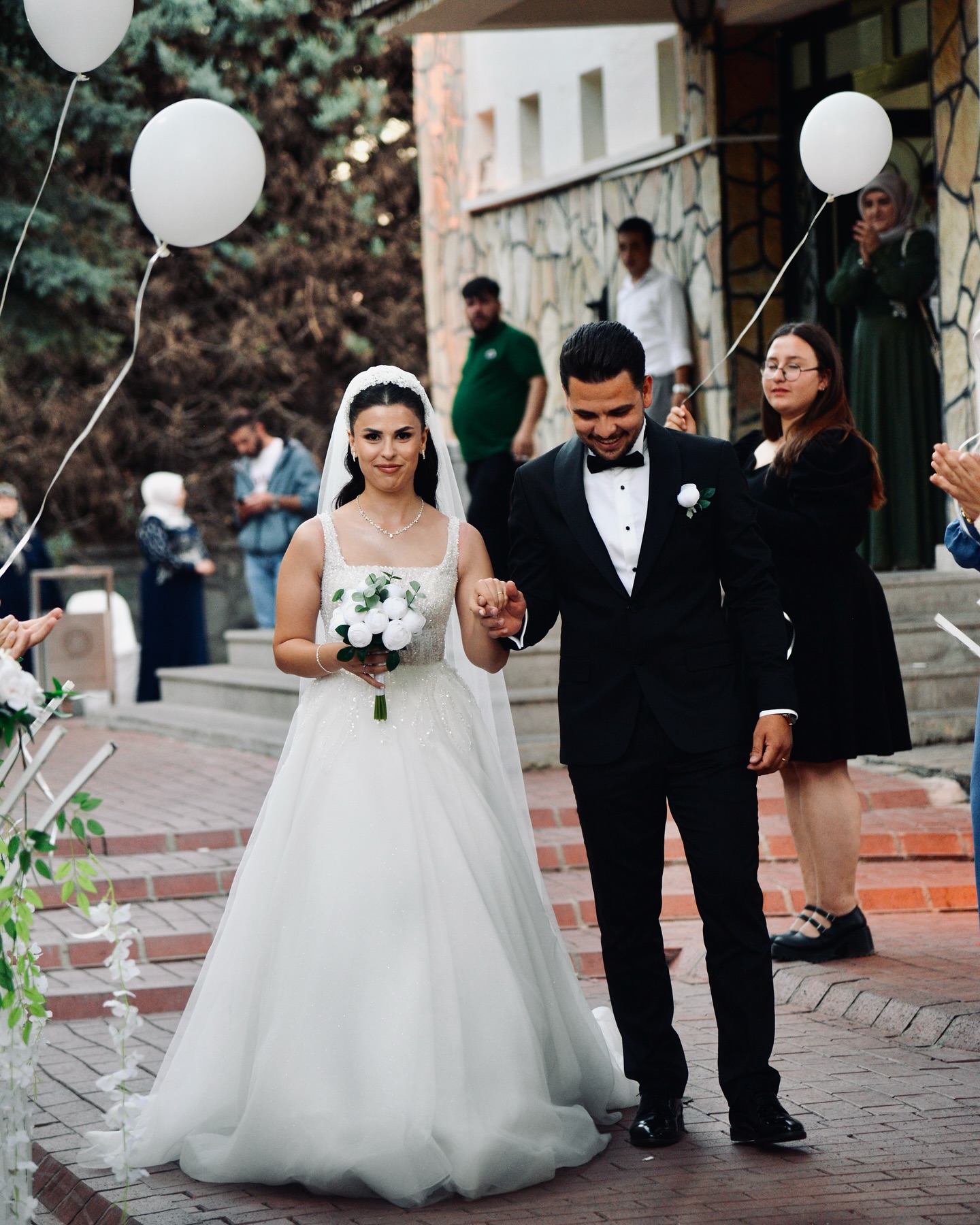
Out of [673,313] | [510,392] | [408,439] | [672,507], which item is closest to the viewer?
[672,507]

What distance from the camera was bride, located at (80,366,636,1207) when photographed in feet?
13.8

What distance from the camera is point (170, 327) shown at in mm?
25094

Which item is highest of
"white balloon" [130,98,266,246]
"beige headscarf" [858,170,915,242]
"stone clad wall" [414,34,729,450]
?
"stone clad wall" [414,34,729,450]

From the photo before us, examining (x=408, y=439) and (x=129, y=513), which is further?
(x=129, y=513)

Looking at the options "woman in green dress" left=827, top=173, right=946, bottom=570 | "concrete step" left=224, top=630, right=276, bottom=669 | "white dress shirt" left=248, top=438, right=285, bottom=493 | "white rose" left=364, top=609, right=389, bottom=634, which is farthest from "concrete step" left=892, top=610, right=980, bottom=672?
"white rose" left=364, top=609, right=389, bottom=634

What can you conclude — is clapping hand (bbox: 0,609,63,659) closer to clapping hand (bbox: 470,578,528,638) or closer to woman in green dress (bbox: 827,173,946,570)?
clapping hand (bbox: 470,578,528,638)

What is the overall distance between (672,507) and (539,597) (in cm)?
42

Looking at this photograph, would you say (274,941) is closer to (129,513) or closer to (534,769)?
(534,769)

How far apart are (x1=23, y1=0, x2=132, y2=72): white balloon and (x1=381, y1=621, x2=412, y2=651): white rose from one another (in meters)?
2.46

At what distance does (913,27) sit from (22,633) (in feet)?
28.4

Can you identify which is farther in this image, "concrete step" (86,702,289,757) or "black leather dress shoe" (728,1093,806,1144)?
"concrete step" (86,702,289,757)

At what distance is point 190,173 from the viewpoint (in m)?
5.89

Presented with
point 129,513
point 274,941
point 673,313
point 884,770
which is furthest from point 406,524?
Result: point 129,513

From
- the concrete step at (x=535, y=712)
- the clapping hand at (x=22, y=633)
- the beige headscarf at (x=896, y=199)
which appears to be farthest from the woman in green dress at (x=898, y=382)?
the clapping hand at (x=22, y=633)
